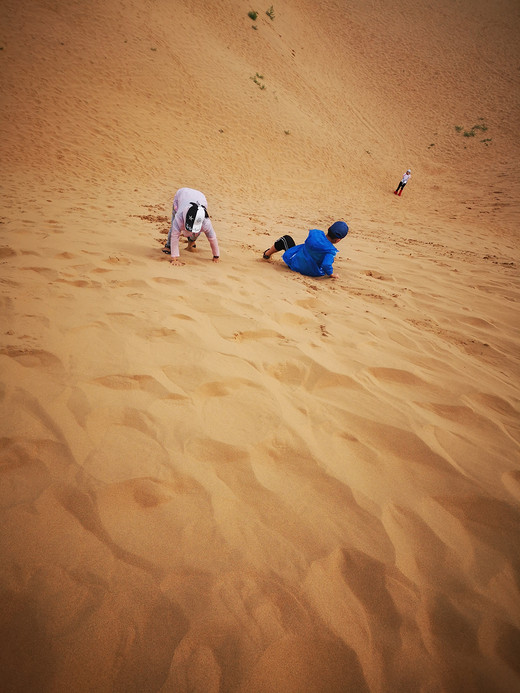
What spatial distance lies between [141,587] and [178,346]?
1.19 metres

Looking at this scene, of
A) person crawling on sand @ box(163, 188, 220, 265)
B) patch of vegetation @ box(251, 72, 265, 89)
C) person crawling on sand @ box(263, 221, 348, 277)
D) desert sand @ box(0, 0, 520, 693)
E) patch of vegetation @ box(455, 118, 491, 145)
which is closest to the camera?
desert sand @ box(0, 0, 520, 693)

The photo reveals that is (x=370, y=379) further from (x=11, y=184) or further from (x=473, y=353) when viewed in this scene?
(x=11, y=184)

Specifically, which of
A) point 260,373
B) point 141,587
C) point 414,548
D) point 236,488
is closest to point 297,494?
point 236,488

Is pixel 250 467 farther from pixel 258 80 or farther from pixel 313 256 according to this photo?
pixel 258 80

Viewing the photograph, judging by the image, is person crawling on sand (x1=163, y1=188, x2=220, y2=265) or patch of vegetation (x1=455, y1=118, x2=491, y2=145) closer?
person crawling on sand (x1=163, y1=188, x2=220, y2=265)

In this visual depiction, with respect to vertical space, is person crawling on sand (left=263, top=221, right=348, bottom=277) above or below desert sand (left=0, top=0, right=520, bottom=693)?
above

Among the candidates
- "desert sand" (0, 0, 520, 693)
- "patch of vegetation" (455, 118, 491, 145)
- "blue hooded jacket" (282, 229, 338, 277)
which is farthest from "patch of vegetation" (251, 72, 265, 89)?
"blue hooded jacket" (282, 229, 338, 277)

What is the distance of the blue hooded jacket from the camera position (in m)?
3.36

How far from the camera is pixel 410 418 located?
151cm

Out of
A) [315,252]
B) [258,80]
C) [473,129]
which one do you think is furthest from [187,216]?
[473,129]

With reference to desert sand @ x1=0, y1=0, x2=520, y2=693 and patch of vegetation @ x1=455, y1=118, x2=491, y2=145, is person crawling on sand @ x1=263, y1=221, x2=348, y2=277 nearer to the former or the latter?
desert sand @ x1=0, y1=0, x2=520, y2=693

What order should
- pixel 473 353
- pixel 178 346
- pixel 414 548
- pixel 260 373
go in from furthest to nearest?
pixel 473 353 < pixel 178 346 < pixel 260 373 < pixel 414 548

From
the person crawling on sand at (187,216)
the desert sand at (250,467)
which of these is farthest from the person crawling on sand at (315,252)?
the person crawling on sand at (187,216)

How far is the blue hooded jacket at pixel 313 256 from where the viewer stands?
3355 millimetres
